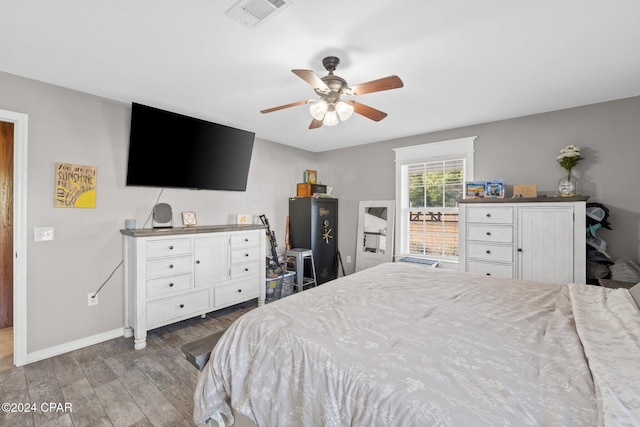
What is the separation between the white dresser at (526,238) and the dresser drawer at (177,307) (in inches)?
112

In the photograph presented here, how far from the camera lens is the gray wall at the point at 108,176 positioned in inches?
95.8

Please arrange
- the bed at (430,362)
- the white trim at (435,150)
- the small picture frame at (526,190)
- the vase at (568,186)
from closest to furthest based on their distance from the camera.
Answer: the bed at (430,362)
the vase at (568,186)
the small picture frame at (526,190)
the white trim at (435,150)

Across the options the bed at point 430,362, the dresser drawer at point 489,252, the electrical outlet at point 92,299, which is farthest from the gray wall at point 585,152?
the electrical outlet at point 92,299

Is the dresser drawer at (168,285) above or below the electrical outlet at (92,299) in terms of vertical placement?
above

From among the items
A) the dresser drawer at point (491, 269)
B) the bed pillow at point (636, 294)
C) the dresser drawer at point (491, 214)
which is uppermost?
the dresser drawer at point (491, 214)

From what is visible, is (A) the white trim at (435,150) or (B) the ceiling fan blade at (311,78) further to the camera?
(A) the white trim at (435,150)

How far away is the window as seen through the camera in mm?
3766

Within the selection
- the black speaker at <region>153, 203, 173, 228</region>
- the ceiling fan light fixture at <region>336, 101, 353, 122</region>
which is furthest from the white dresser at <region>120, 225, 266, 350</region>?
the ceiling fan light fixture at <region>336, 101, 353, 122</region>

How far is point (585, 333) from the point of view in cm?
113

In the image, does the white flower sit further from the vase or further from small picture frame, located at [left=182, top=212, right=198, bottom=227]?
small picture frame, located at [left=182, top=212, right=198, bottom=227]

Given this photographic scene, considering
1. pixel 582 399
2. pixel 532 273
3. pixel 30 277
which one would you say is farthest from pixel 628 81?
pixel 30 277

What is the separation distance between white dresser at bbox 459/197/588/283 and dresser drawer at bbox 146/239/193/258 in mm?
2935

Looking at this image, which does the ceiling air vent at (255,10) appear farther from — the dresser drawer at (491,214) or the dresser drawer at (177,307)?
the dresser drawer at (491,214)

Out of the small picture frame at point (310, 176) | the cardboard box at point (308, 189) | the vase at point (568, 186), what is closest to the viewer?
the vase at point (568, 186)
